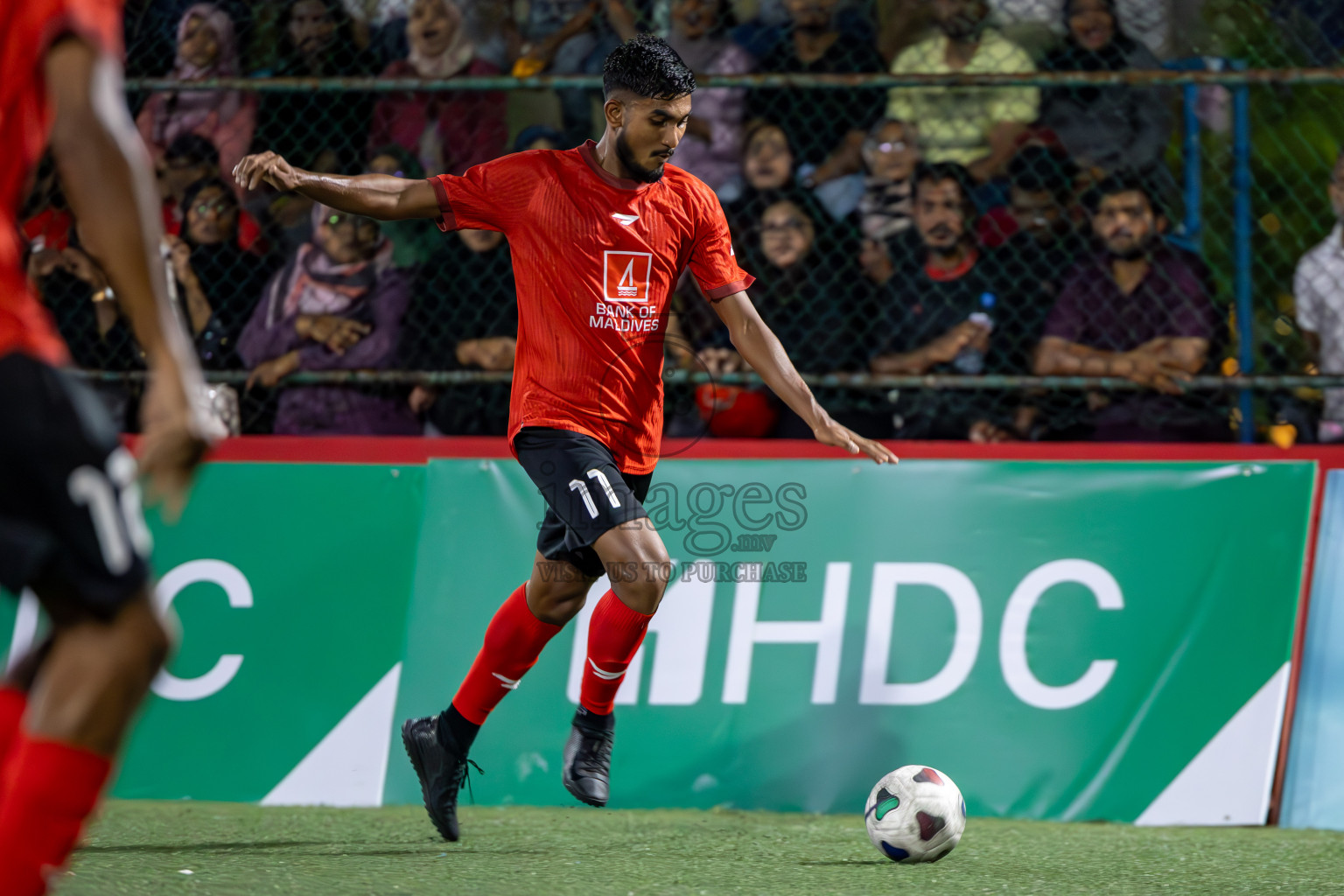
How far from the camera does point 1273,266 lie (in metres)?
5.38

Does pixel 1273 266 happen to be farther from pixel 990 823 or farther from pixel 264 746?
pixel 264 746

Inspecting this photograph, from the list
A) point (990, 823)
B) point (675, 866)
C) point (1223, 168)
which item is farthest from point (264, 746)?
point (1223, 168)

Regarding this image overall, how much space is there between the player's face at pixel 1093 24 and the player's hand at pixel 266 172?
329cm

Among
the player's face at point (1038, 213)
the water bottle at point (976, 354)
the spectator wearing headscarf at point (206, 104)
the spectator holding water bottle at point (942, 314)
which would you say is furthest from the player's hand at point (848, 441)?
the spectator wearing headscarf at point (206, 104)

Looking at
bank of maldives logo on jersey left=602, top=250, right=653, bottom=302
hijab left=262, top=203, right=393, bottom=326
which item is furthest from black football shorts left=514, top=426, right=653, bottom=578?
hijab left=262, top=203, right=393, bottom=326

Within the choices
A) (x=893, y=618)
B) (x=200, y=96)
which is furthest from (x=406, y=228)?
(x=893, y=618)

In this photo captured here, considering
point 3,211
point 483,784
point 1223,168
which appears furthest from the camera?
point 1223,168

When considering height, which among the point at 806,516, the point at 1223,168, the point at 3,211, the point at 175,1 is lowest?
the point at 806,516

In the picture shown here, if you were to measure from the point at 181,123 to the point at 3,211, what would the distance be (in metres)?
4.03

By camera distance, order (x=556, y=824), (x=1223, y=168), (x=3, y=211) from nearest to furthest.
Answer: (x=3, y=211)
(x=556, y=824)
(x=1223, y=168)

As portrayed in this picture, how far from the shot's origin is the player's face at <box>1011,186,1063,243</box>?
5352 mm

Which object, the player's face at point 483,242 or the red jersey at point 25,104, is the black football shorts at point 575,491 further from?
the red jersey at point 25,104

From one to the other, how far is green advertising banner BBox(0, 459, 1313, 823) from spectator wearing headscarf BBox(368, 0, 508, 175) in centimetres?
142

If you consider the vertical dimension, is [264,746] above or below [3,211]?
below
